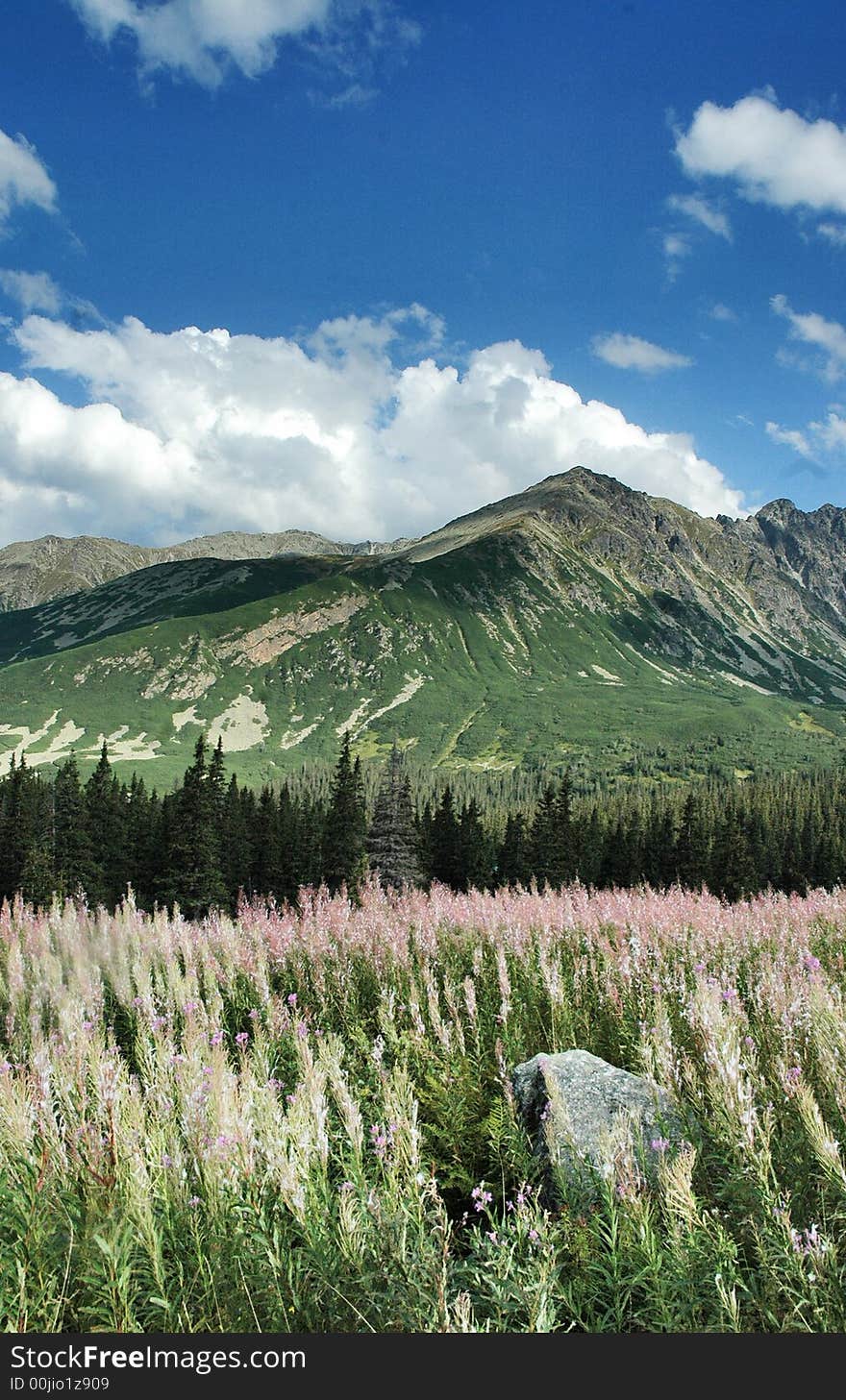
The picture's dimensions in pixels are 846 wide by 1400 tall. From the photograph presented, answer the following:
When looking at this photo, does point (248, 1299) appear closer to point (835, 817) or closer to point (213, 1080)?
point (213, 1080)

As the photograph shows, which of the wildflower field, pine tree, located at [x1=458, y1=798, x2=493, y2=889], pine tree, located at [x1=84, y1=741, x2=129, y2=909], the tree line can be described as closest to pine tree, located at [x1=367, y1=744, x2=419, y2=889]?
the tree line

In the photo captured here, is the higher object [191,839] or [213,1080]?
[213,1080]

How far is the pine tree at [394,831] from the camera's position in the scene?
61.8 m

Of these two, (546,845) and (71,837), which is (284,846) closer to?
(71,837)

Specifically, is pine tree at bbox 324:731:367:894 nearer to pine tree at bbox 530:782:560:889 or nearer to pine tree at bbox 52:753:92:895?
pine tree at bbox 530:782:560:889

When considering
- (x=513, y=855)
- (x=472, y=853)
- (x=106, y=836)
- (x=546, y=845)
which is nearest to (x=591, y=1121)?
(x=546, y=845)

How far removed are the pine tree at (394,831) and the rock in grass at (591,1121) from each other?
2157 inches

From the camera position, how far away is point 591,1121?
18.4 feet

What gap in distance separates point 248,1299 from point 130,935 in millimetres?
9401

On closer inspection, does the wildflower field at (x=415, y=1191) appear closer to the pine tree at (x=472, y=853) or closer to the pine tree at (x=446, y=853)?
the pine tree at (x=472, y=853)

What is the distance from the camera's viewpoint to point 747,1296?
364cm

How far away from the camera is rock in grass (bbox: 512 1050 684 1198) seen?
444 centimetres

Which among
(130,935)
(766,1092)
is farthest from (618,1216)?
(130,935)

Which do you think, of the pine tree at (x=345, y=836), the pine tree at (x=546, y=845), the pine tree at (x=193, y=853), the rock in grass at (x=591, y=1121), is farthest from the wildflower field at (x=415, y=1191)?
the pine tree at (x=546, y=845)
